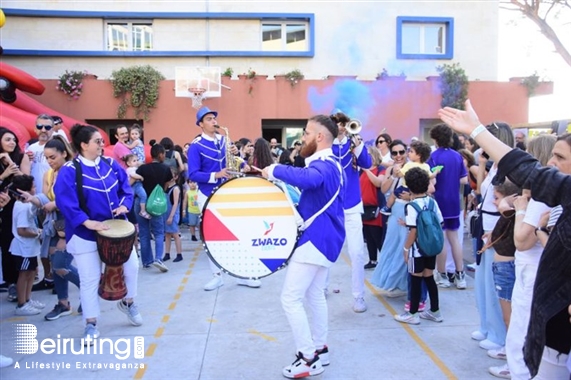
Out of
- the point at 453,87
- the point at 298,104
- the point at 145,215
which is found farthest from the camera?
the point at 453,87

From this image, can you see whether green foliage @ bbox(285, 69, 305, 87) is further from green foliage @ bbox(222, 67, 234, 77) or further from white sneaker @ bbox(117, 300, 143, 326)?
white sneaker @ bbox(117, 300, 143, 326)

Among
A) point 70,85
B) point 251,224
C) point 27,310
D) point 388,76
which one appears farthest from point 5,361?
point 388,76

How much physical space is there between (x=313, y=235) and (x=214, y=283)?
2.84 m

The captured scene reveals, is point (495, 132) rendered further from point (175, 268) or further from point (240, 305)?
point (175, 268)

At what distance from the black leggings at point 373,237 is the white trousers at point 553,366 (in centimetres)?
445

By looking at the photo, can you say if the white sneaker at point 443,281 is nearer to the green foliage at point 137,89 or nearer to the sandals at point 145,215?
the sandals at point 145,215

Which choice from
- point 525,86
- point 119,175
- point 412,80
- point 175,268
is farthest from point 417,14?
point 119,175

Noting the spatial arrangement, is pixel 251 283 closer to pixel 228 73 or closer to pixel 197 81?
pixel 197 81

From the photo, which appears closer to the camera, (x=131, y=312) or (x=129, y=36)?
(x=131, y=312)

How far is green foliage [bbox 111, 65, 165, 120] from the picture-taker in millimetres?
15305

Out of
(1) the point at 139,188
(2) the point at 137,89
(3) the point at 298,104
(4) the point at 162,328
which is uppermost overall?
(2) the point at 137,89

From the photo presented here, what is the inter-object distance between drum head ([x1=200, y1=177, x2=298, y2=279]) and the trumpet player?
153 centimetres

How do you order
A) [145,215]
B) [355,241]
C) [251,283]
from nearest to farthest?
1. [355,241]
2. [251,283]
3. [145,215]

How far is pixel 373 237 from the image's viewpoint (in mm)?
6977
